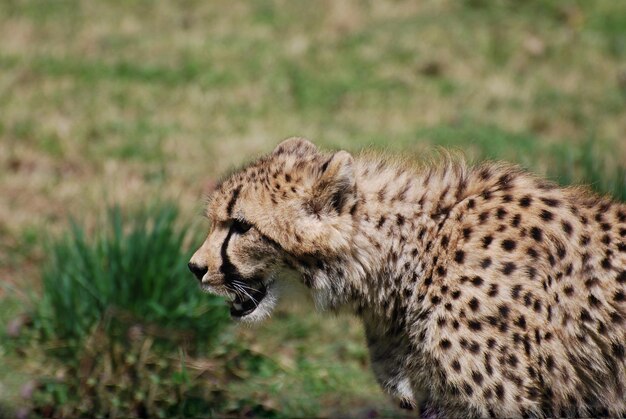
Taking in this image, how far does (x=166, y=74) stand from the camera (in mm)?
8898

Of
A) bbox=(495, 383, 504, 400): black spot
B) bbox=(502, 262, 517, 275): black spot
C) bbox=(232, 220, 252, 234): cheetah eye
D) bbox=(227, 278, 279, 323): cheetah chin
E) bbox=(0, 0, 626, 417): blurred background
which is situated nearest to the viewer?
bbox=(495, 383, 504, 400): black spot

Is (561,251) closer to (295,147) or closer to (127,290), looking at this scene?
(295,147)

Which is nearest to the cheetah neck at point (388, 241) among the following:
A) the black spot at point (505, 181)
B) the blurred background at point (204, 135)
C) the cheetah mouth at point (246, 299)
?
the black spot at point (505, 181)

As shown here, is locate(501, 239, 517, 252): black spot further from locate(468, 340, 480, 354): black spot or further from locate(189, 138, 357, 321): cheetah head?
locate(189, 138, 357, 321): cheetah head

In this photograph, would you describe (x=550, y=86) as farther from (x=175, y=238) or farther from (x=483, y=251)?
(x=483, y=251)

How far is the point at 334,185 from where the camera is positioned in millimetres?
3502

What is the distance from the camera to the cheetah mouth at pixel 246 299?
144 inches

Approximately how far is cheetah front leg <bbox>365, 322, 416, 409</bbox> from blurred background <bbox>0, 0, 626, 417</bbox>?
51 cm

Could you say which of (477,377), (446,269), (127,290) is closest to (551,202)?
(446,269)

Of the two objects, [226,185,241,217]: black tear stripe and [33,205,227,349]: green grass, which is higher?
[226,185,241,217]: black tear stripe

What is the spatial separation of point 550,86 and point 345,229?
634 cm

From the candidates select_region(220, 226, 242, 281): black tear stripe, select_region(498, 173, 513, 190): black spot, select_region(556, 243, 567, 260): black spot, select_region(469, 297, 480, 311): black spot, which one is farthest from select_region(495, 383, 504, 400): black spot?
select_region(220, 226, 242, 281): black tear stripe

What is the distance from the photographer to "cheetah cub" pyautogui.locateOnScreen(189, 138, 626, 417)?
3307mm

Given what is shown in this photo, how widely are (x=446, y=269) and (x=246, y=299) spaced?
774 millimetres
